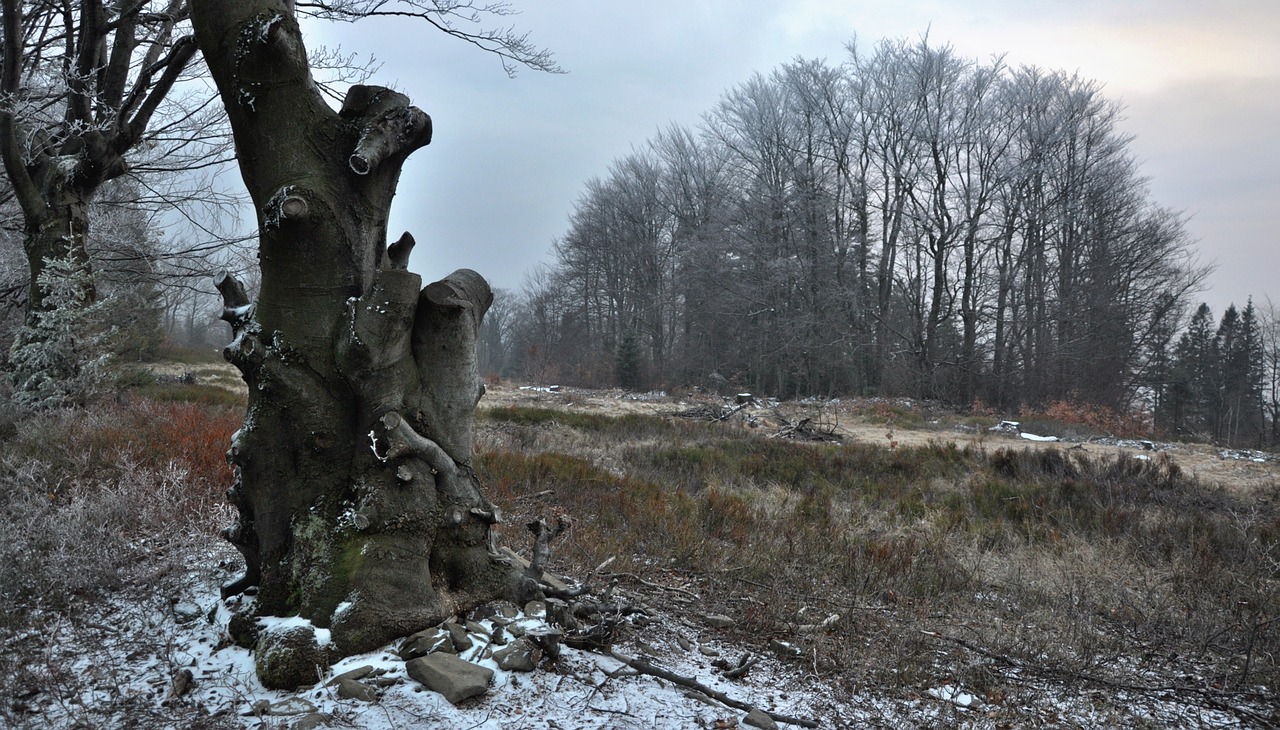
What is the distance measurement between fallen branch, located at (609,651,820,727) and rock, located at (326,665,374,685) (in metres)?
0.98

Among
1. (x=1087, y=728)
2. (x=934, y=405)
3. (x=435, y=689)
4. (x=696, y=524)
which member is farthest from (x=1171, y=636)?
(x=934, y=405)

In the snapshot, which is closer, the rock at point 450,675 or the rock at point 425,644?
the rock at point 450,675

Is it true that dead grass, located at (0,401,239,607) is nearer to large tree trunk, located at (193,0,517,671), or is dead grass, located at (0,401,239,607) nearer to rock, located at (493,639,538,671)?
large tree trunk, located at (193,0,517,671)

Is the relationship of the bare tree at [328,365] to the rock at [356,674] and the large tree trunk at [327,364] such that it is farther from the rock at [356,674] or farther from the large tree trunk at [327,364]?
the rock at [356,674]

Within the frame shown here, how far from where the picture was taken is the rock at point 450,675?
96.7 inches

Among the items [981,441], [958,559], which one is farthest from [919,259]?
[958,559]

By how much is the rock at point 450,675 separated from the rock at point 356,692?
0.53 ft

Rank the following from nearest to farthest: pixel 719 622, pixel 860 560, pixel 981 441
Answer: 1. pixel 719 622
2. pixel 860 560
3. pixel 981 441

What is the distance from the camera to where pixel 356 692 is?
2430mm

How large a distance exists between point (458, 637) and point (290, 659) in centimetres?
61

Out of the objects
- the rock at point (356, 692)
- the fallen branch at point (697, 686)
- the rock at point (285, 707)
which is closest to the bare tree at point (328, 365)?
the rock at point (356, 692)

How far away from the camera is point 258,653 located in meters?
2.58

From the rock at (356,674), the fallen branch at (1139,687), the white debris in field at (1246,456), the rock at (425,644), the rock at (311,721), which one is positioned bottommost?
the fallen branch at (1139,687)

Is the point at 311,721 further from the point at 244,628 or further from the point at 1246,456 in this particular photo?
the point at 1246,456
